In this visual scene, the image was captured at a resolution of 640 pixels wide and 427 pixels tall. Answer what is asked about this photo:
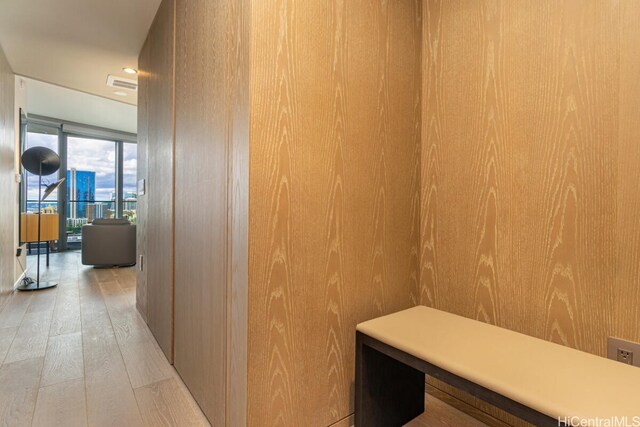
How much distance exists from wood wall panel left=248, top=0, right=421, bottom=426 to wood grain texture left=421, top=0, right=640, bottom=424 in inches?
6.9

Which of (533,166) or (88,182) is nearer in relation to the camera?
(533,166)

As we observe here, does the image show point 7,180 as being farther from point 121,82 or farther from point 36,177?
point 36,177

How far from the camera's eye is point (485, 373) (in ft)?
2.94

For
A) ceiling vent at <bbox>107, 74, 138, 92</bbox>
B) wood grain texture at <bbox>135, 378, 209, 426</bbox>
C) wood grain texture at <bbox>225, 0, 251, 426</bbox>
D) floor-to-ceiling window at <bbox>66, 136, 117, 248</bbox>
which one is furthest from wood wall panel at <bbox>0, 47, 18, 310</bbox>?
floor-to-ceiling window at <bbox>66, 136, 117, 248</bbox>

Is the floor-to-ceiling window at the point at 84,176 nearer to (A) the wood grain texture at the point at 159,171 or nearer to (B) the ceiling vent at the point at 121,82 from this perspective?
(B) the ceiling vent at the point at 121,82

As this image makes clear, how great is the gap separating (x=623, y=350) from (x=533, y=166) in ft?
2.27

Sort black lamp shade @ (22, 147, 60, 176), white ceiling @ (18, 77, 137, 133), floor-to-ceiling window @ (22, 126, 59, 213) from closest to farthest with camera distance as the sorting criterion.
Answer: black lamp shade @ (22, 147, 60, 176)
white ceiling @ (18, 77, 137, 133)
floor-to-ceiling window @ (22, 126, 59, 213)

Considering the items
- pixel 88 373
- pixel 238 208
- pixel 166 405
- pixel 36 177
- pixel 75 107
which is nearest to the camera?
pixel 238 208

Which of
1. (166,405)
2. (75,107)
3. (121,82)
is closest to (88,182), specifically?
(75,107)

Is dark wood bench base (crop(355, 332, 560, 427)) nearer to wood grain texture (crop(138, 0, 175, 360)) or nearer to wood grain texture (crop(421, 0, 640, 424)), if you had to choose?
wood grain texture (crop(421, 0, 640, 424))

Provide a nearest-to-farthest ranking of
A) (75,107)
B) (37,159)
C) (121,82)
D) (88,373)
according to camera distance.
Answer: (88,373) → (121,82) → (37,159) → (75,107)

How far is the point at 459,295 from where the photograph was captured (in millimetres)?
1498

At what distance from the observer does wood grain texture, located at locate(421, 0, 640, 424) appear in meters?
1.07

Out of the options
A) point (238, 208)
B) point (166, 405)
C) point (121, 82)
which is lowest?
point (166, 405)
